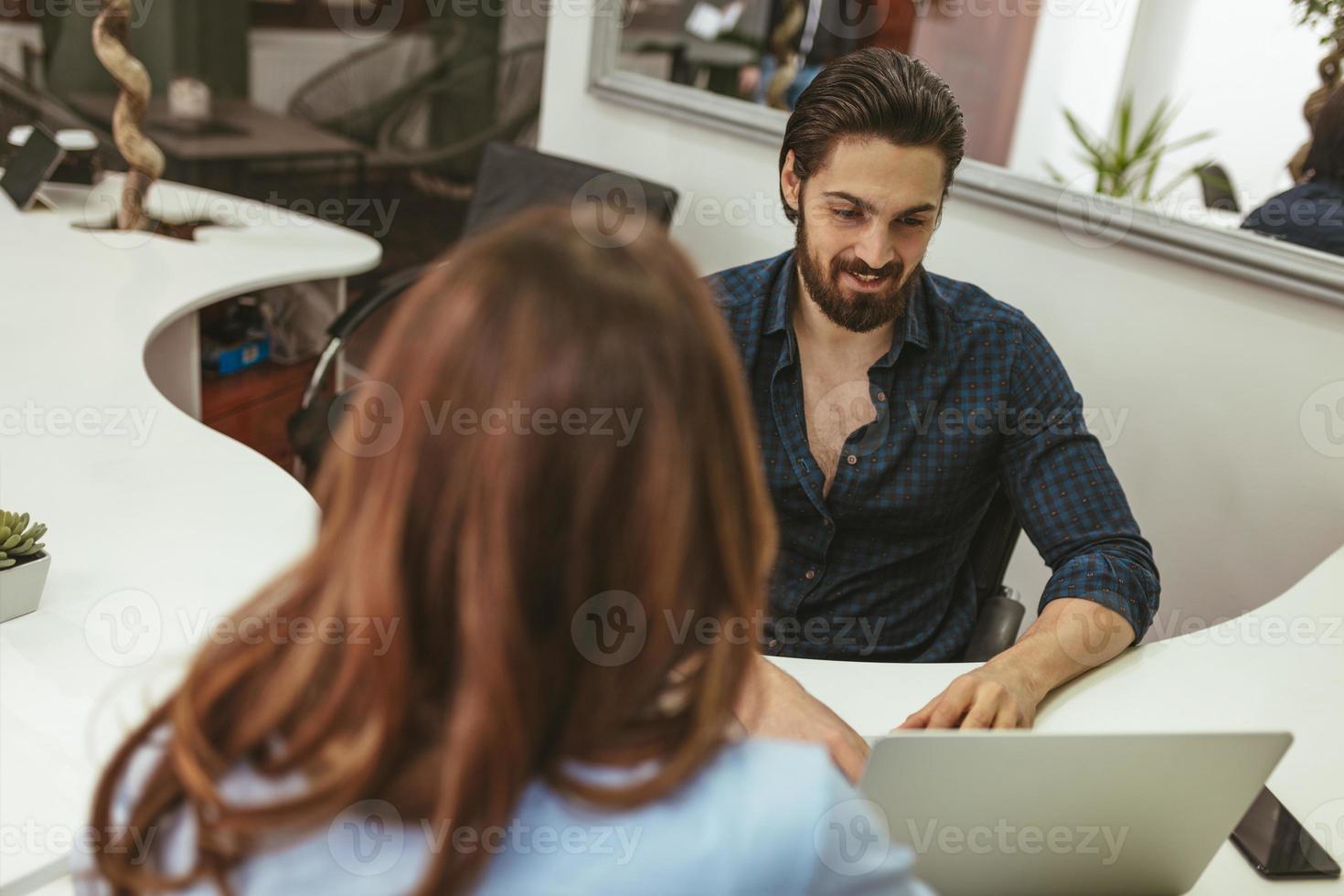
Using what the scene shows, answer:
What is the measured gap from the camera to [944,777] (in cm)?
83

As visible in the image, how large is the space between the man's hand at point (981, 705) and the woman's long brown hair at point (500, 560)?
2.13 feet

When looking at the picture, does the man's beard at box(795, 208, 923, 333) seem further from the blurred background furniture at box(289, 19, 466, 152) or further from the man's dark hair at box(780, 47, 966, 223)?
the blurred background furniture at box(289, 19, 466, 152)

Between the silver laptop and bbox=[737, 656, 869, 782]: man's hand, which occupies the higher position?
the silver laptop

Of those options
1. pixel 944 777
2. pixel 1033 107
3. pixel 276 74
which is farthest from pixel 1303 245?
pixel 276 74

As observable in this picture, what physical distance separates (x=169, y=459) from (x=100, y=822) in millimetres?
976

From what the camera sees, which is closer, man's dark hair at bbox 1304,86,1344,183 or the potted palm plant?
the potted palm plant

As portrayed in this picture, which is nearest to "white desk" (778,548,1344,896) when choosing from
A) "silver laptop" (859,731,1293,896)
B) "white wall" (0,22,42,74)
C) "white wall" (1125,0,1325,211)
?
"silver laptop" (859,731,1293,896)

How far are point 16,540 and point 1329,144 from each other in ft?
6.56

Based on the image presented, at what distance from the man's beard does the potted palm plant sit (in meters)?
0.96

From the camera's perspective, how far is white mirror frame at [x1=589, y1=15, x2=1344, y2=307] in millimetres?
1799

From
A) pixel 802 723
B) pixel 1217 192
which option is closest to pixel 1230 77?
pixel 1217 192

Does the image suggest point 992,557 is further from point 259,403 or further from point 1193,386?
point 259,403

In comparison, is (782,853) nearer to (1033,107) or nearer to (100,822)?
(100,822)

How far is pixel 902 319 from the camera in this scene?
1.59 metres
